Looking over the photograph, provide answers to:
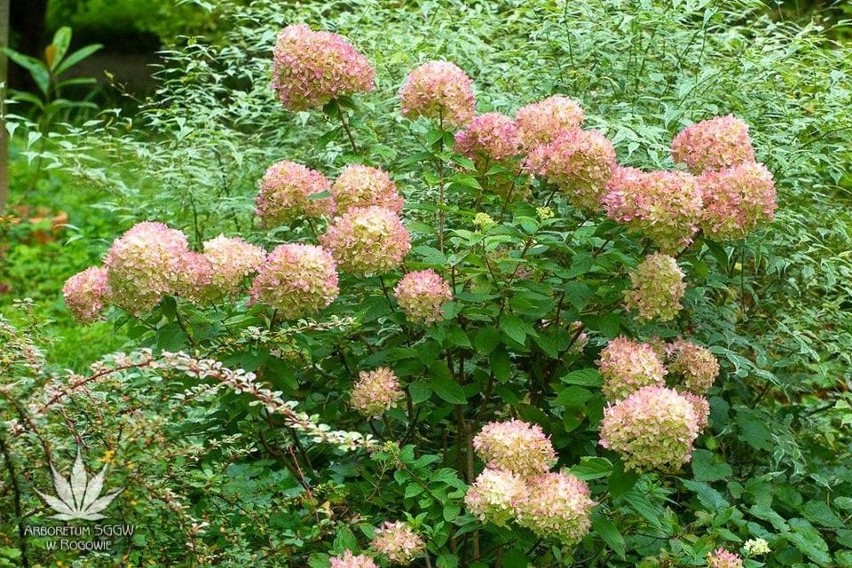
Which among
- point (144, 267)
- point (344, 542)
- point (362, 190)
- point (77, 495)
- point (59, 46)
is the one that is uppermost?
point (362, 190)

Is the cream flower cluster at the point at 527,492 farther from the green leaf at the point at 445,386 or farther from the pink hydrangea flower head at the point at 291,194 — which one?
the pink hydrangea flower head at the point at 291,194

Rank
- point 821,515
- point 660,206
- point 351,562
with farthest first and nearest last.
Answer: point 821,515
point 660,206
point 351,562

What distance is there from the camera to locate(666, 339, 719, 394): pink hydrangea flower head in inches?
107

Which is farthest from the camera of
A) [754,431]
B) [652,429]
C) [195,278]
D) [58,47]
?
[58,47]

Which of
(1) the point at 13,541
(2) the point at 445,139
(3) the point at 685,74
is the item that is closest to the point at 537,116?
(2) the point at 445,139

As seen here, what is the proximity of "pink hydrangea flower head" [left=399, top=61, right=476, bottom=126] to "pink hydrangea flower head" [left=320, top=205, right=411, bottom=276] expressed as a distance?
339 mm

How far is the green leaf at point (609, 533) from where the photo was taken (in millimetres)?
2449

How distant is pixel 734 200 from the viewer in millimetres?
2479

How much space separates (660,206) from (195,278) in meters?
1.10

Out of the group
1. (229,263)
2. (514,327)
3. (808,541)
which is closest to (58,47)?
(229,263)

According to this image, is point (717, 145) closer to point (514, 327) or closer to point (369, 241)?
point (514, 327)

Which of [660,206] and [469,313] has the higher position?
[660,206]

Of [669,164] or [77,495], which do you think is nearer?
[77,495]

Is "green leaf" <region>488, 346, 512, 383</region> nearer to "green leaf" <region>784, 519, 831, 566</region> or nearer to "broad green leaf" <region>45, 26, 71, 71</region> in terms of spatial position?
"green leaf" <region>784, 519, 831, 566</region>
